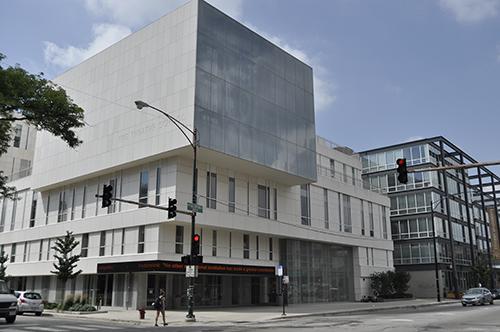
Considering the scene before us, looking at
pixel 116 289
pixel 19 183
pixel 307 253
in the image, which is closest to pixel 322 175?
pixel 307 253

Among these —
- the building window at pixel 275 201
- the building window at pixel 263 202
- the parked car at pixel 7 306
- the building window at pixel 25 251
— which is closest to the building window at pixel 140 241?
the building window at pixel 263 202

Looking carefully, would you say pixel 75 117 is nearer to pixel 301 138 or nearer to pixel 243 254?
pixel 243 254

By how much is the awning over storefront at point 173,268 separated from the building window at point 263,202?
4649 millimetres

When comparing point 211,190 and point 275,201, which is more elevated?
point 275,201

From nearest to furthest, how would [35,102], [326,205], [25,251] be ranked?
1. [35,102]
2. [25,251]
3. [326,205]

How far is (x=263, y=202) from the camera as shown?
44.5 meters

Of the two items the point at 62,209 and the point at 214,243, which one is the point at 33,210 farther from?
the point at 214,243

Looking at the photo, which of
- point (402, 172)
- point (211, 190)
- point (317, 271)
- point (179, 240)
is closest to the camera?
point (402, 172)

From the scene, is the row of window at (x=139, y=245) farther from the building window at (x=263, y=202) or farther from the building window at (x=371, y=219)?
the building window at (x=371, y=219)

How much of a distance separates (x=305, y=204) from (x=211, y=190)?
1305 centimetres

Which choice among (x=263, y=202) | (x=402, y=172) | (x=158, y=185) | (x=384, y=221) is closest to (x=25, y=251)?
(x=158, y=185)

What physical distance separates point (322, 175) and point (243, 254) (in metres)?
15.4

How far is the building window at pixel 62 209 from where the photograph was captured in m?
46.4

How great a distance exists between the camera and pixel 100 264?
3925 centimetres
